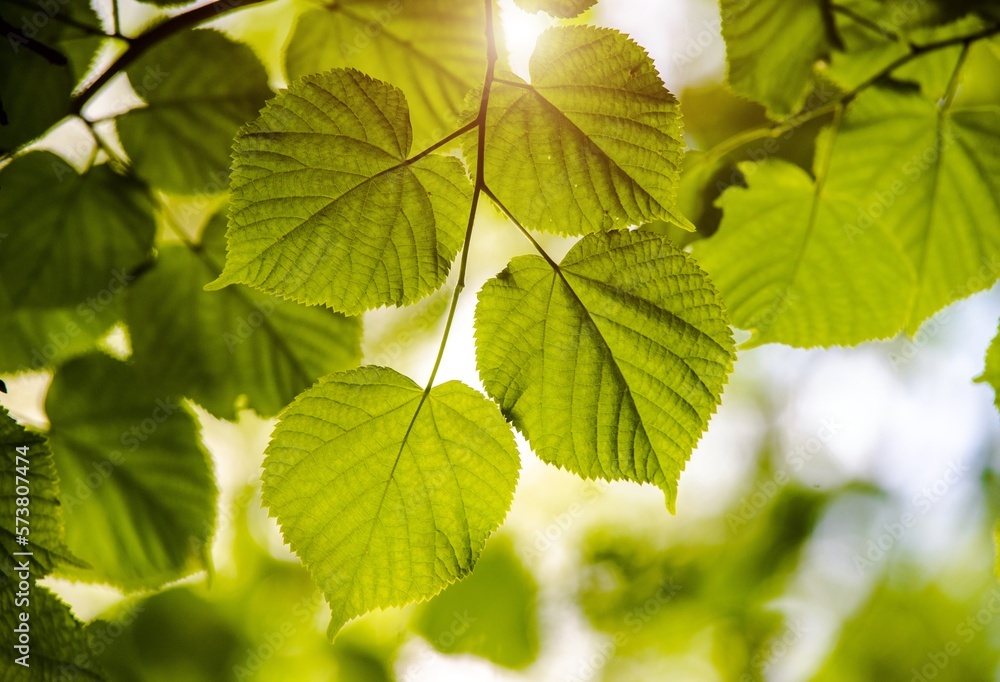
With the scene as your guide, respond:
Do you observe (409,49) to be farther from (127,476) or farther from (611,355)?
(127,476)

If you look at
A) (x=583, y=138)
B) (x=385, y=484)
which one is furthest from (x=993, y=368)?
(x=385, y=484)

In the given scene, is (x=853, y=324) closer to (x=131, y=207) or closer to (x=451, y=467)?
(x=451, y=467)

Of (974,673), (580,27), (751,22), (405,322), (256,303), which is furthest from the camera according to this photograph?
(974,673)

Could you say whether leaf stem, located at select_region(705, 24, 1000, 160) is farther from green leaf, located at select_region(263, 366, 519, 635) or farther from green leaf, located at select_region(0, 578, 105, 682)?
green leaf, located at select_region(0, 578, 105, 682)

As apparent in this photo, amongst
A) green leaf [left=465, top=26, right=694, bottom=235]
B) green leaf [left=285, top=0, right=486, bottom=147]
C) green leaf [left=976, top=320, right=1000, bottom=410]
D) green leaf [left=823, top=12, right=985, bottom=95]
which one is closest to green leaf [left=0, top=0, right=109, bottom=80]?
green leaf [left=285, top=0, right=486, bottom=147]

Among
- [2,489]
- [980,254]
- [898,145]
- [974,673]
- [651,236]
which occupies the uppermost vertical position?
[898,145]

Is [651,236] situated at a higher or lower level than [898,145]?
lower

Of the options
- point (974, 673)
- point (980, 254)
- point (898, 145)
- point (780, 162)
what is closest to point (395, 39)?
point (780, 162)
